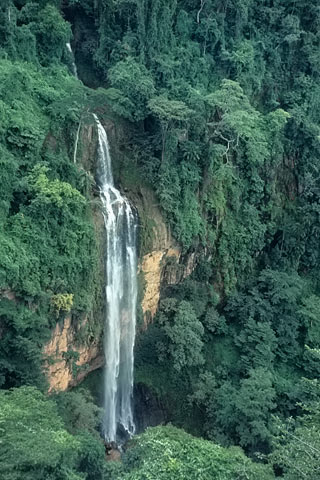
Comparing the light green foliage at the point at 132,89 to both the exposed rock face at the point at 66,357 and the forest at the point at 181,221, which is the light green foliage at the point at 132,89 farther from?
the exposed rock face at the point at 66,357

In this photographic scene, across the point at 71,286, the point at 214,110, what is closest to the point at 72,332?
the point at 71,286

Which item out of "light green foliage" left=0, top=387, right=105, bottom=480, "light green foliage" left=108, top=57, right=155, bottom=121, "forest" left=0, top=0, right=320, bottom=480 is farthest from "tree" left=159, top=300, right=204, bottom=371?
"light green foliage" left=108, top=57, right=155, bottom=121

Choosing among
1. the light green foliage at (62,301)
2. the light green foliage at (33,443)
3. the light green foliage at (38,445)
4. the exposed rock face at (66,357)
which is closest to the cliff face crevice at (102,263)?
the exposed rock face at (66,357)

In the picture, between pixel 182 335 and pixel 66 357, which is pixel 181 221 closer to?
pixel 182 335

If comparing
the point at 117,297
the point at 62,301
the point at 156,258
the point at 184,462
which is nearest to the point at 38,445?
the point at 184,462

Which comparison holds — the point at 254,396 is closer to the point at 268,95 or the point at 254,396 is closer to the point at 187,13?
the point at 268,95

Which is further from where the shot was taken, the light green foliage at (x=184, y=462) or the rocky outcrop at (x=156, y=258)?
the rocky outcrop at (x=156, y=258)
